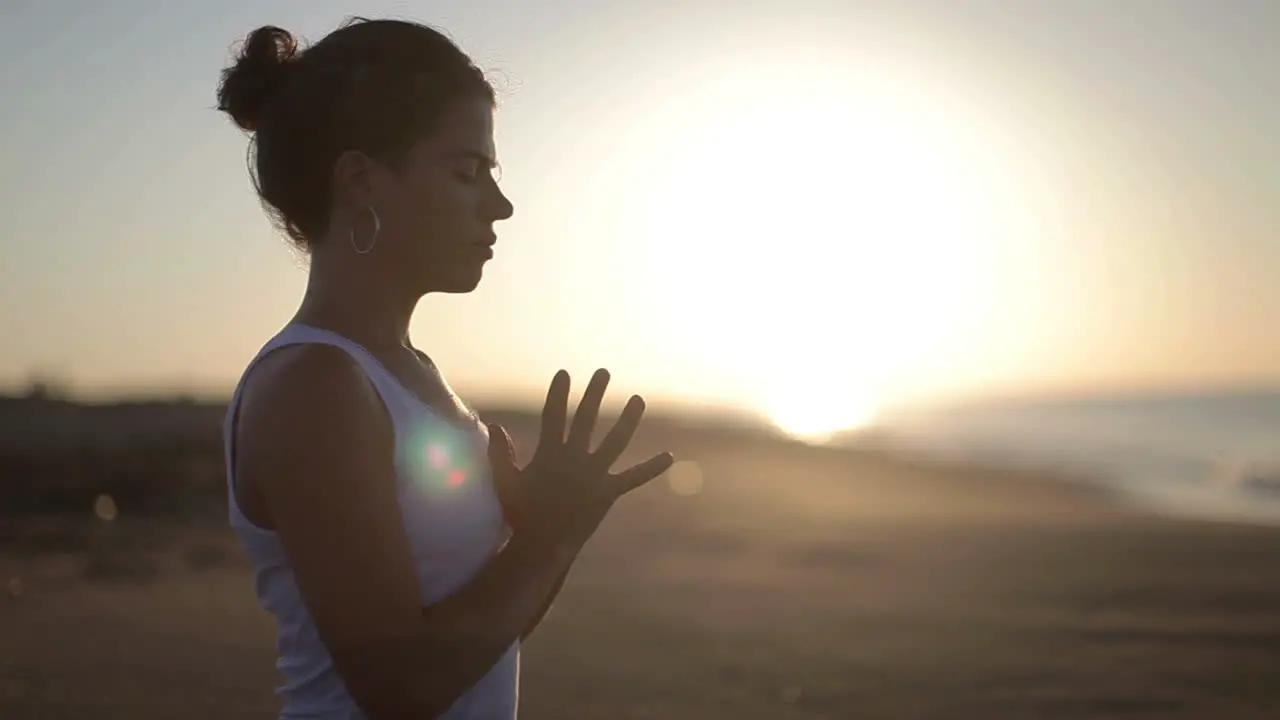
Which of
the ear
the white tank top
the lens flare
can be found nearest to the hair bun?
the ear

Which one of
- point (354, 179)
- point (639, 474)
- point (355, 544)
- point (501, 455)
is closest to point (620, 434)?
→ point (639, 474)

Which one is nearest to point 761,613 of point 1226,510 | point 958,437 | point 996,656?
point 996,656

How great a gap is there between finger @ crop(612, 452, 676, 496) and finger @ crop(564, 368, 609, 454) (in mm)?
71

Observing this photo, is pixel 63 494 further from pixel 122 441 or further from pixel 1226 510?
pixel 1226 510

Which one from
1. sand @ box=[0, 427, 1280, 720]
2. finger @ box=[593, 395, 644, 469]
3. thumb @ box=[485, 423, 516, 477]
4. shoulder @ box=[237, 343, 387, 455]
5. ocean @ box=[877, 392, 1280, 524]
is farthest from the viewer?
ocean @ box=[877, 392, 1280, 524]

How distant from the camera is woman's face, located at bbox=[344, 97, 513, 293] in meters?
1.93

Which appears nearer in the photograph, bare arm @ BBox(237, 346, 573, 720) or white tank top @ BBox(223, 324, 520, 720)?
bare arm @ BBox(237, 346, 573, 720)

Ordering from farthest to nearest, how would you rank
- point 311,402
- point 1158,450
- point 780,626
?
point 1158,450, point 780,626, point 311,402

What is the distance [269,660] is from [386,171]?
6770 mm

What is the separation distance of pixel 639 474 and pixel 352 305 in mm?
512

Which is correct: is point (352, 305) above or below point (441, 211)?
below

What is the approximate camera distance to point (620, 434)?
1.93 m

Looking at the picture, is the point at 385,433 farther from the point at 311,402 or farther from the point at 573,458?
the point at 573,458

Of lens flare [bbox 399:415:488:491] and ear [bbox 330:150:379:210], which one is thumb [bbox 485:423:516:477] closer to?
lens flare [bbox 399:415:488:491]
